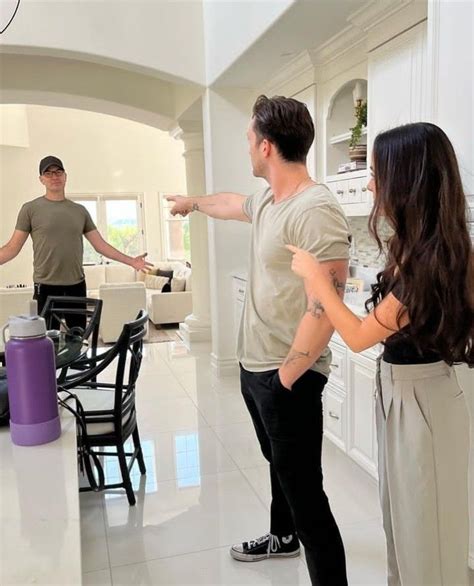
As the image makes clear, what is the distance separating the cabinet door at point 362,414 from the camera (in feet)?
8.66

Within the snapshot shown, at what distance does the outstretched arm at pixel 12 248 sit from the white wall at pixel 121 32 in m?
1.62

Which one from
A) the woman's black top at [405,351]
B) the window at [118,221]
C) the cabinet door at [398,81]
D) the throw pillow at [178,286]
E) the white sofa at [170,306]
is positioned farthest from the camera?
the window at [118,221]

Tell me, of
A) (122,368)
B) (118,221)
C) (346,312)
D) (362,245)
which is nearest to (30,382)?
(346,312)

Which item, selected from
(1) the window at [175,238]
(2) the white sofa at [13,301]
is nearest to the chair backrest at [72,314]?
(2) the white sofa at [13,301]

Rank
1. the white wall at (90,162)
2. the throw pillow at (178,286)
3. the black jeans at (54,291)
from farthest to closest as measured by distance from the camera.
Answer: the white wall at (90,162) < the throw pillow at (178,286) < the black jeans at (54,291)

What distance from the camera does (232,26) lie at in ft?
12.7

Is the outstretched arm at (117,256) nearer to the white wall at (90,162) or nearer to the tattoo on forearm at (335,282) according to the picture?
the tattoo on forearm at (335,282)

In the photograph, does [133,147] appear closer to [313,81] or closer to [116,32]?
[116,32]

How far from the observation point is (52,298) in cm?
338

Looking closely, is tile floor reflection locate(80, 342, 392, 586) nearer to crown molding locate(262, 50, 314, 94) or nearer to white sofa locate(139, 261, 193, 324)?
crown molding locate(262, 50, 314, 94)

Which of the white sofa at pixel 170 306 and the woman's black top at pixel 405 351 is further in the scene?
the white sofa at pixel 170 306

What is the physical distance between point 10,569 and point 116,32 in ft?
14.0

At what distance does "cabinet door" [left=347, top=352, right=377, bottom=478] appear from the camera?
8.66ft

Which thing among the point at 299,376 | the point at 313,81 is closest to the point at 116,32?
the point at 313,81
